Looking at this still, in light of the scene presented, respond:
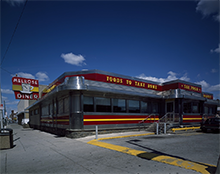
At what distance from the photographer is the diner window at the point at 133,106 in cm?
1622

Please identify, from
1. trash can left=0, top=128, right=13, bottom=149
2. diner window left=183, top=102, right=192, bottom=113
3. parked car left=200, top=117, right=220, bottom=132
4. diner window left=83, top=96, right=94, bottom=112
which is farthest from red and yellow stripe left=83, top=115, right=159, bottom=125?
parked car left=200, top=117, right=220, bottom=132

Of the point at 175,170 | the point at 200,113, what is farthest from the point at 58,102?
the point at 200,113

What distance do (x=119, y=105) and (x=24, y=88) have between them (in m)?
10.2

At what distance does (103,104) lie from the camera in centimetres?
1432

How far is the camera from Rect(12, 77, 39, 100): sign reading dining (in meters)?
17.5

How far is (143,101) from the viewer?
57.3 feet

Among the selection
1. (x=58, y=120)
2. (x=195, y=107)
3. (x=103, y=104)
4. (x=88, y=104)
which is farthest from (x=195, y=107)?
(x=58, y=120)

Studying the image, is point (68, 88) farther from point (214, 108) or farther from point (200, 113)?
point (214, 108)

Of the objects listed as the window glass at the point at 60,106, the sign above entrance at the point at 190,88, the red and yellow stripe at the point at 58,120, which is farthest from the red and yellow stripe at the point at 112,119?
the sign above entrance at the point at 190,88

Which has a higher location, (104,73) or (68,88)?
(104,73)

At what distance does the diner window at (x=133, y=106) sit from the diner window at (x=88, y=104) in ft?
13.6

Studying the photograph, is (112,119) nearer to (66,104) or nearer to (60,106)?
(66,104)

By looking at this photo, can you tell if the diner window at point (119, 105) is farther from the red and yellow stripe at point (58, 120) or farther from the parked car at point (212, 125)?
the parked car at point (212, 125)

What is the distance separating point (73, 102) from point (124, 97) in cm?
494
